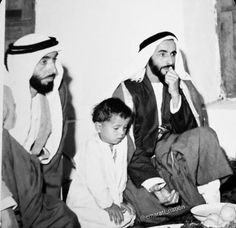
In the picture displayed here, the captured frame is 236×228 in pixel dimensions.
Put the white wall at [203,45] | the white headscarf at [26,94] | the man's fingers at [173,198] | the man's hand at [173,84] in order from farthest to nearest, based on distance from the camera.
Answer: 1. the white wall at [203,45]
2. the man's hand at [173,84]
3. the man's fingers at [173,198]
4. the white headscarf at [26,94]

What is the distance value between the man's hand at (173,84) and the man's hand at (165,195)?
1.79 feet

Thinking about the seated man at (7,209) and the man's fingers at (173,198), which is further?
the man's fingers at (173,198)

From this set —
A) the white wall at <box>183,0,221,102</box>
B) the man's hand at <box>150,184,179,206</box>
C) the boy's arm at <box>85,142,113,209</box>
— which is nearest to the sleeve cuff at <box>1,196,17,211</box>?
the boy's arm at <box>85,142,113,209</box>

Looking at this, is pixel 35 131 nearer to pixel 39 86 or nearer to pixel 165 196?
pixel 39 86

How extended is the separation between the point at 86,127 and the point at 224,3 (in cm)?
138

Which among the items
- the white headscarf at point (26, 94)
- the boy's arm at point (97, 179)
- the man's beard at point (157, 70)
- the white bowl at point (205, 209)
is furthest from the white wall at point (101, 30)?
the white bowl at point (205, 209)

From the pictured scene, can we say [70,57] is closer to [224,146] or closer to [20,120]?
[20,120]

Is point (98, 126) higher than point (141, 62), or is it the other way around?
point (141, 62)

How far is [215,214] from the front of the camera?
2158mm

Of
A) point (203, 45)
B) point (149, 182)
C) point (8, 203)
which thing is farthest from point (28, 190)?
point (203, 45)

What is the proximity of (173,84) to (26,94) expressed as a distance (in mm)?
938

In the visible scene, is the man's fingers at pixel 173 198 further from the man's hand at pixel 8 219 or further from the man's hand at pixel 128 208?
the man's hand at pixel 8 219

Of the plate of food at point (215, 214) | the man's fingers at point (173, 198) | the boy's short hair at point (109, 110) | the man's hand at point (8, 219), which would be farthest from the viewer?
the man's fingers at point (173, 198)

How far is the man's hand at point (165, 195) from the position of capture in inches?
90.7
